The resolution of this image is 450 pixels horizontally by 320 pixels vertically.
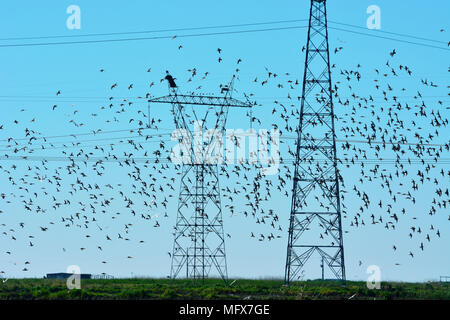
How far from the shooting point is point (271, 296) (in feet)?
213

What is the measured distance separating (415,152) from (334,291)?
55.0 feet

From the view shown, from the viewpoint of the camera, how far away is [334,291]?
68062 millimetres

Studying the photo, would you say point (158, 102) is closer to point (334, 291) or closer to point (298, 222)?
Answer: point (298, 222)
